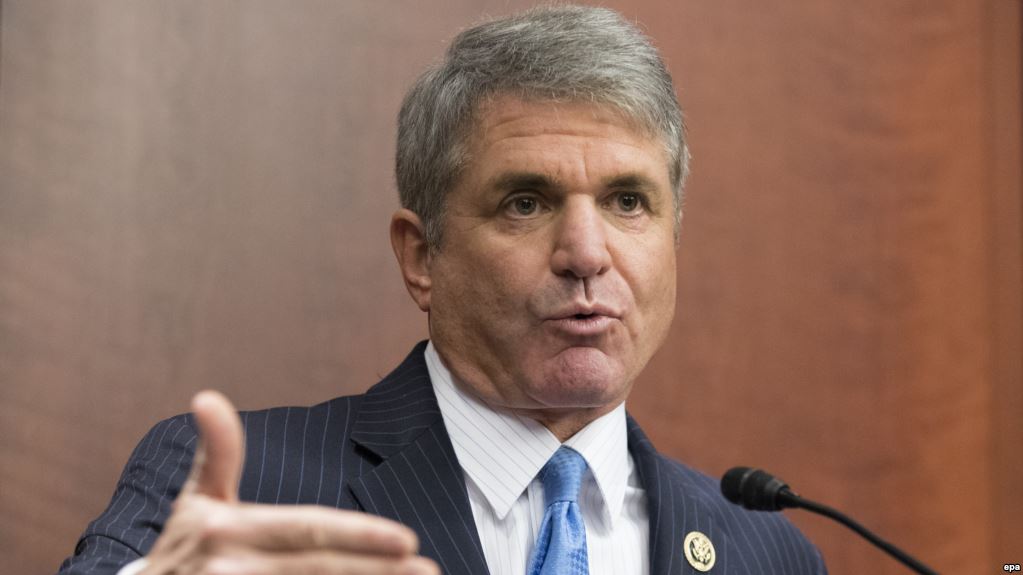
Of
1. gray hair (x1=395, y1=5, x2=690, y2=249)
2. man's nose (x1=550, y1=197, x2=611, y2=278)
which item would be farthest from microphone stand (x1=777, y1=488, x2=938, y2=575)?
gray hair (x1=395, y1=5, x2=690, y2=249)

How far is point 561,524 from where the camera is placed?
2.04m

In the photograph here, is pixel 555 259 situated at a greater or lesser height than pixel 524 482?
greater

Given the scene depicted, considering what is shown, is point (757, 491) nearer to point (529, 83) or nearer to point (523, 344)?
point (523, 344)

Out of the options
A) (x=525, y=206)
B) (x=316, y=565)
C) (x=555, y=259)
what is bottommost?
(x=316, y=565)

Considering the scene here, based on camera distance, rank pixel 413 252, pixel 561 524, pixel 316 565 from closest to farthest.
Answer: pixel 316 565
pixel 561 524
pixel 413 252

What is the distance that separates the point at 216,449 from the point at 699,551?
1.19 m

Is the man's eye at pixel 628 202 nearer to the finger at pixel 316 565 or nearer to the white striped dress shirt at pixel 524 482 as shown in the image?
the white striped dress shirt at pixel 524 482

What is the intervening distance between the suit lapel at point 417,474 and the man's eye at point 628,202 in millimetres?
444

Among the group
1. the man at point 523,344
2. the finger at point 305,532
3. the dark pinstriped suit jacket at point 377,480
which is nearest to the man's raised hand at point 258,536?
the finger at point 305,532

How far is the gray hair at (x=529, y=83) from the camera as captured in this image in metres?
2.17

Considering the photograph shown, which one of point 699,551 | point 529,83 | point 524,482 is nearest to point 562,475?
point 524,482

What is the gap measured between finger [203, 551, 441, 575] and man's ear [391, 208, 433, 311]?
44.6 inches

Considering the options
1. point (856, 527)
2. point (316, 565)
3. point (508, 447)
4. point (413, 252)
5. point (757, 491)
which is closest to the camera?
point (316, 565)

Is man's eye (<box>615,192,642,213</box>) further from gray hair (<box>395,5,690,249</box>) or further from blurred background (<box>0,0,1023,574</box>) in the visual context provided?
blurred background (<box>0,0,1023,574</box>)
